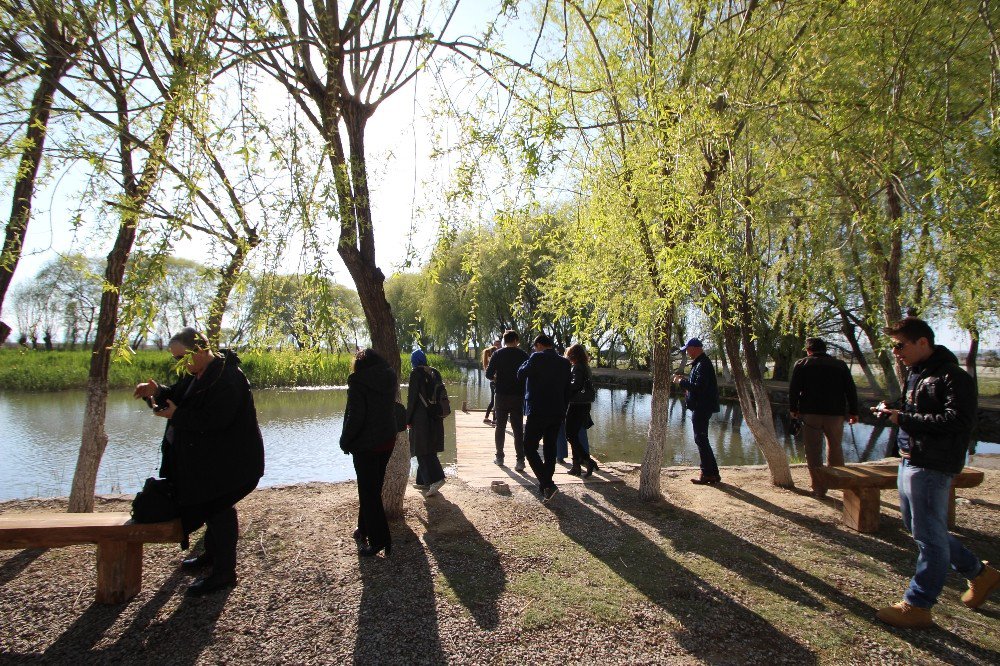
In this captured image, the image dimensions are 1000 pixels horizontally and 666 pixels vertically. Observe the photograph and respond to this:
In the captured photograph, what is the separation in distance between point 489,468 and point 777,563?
3.94 m

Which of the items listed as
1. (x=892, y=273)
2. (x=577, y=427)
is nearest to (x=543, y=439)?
(x=577, y=427)

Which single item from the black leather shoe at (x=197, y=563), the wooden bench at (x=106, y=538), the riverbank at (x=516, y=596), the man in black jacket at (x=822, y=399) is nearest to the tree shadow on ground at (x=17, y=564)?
the riverbank at (x=516, y=596)

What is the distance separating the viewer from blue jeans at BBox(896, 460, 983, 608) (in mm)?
3197

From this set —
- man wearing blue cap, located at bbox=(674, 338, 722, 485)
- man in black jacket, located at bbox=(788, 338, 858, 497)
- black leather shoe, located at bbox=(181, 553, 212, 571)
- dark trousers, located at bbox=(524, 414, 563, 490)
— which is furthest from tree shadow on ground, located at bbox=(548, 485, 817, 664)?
black leather shoe, located at bbox=(181, 553, 212, 571)

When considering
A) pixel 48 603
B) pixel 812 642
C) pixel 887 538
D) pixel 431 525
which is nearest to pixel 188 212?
pixel 48 603

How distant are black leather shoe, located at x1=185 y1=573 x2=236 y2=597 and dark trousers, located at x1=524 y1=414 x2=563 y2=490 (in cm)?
296

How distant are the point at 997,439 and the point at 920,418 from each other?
16.8 metres

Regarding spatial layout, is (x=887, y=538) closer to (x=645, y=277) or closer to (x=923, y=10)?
(x=645, y=277)

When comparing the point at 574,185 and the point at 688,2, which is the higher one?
the point at 688,2

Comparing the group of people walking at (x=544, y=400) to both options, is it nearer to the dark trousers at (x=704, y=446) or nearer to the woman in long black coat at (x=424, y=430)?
the woman in long black coat at (x=424, y=430)

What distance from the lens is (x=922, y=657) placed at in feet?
9.82

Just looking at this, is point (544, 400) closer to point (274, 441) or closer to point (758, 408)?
point (758, 408)

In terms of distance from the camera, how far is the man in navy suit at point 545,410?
5.75 metres

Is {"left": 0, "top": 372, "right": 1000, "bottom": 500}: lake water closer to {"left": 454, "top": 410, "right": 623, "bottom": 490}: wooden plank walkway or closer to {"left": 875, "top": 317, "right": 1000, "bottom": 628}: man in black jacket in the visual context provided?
{"left": 454, "top": 410, "right": 623, "bottom": 490}: wooden plank walkway
